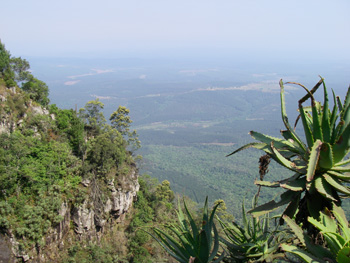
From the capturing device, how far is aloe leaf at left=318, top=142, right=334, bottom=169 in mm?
2561

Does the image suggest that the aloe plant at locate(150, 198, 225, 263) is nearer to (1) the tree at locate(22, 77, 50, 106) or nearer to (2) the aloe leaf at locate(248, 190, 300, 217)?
(2) the aloe leaf at locate(248, 190, 300, 217)

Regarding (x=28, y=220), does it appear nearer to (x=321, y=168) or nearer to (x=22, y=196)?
(x=22, y=196)

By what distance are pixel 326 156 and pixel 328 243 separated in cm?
79

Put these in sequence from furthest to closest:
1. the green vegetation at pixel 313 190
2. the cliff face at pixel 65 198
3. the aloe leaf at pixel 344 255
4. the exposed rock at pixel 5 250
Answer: the cliff face at pixel 65 198
the exposed rock at pixel 5 250
the green vegetation at pixel 313 190
the aloe leaf at pixel 344 255

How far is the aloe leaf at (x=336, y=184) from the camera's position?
2.59m

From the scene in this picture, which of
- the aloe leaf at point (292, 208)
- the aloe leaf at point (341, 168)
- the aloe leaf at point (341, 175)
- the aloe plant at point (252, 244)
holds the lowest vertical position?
the aloe plant at point (252, 244)

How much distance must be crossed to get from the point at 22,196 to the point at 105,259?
672 cm

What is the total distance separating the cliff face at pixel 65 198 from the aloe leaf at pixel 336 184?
53.3 feet

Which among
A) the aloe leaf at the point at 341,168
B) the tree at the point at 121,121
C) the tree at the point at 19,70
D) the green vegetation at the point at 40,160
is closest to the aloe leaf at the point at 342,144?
the aloe leaf at the point at 341,168

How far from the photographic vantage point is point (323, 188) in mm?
2596

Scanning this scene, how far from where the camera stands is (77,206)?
728 inches

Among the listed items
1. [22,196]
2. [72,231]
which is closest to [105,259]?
[72,231]

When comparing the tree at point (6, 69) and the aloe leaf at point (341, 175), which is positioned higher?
the tree at point (6, 69)

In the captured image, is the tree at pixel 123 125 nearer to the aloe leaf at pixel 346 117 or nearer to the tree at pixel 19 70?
the tree at pixel 19 70
